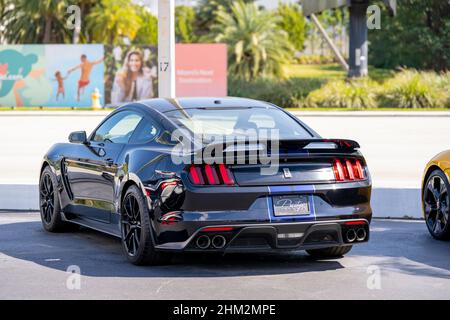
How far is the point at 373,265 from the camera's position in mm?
9070

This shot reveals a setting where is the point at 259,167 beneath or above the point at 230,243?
above

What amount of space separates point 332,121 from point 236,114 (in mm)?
24854

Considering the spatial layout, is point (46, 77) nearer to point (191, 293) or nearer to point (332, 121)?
point (332, 121)

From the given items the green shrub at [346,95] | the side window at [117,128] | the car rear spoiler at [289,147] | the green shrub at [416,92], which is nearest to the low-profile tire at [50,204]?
the side window at [117,128]

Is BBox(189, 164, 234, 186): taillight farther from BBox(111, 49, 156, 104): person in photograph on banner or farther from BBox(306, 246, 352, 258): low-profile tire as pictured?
BBox(111, 49, 156, 104): person in photograph on banner

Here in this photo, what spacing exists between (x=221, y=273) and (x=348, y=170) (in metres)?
1.39

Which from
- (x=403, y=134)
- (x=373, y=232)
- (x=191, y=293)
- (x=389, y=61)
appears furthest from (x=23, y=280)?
(x=389, y=61)

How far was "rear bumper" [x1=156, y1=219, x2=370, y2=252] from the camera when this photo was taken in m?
8.34

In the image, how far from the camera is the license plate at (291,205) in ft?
27.8

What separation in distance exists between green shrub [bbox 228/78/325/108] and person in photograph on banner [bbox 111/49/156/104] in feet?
15.9

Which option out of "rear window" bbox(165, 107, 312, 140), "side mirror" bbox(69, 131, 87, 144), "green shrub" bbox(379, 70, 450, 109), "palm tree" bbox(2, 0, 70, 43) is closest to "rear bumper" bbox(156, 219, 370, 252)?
"rear window" bbox(165, 107, 312, 140)

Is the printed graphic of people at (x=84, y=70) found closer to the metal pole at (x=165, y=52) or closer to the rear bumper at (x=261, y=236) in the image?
the metal pole at (x=165, y=52)

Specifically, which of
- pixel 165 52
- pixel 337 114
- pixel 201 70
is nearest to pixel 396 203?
pixel 165 52

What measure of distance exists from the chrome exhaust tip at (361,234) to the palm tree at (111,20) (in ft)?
209
